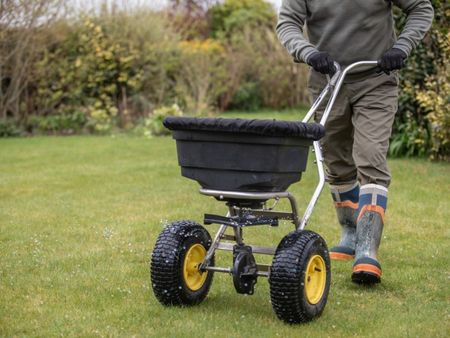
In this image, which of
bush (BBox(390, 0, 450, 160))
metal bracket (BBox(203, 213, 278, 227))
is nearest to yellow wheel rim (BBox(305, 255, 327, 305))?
metal bracket (BBox(203, 213, 278, 227))

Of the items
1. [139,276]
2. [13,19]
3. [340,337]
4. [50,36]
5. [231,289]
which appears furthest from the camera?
[50,36]

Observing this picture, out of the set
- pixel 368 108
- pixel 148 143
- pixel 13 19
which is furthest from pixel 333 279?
pixel 13 19

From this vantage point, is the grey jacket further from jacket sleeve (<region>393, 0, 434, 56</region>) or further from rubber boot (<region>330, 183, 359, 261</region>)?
rubber boot (<region>330, 183, 359, 261</region>)

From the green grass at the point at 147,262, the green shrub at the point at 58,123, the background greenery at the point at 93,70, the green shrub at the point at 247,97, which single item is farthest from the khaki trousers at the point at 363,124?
the green shrub at the point at 247,97

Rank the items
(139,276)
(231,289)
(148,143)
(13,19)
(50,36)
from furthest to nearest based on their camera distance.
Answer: (50,36) < (13,19) < (148,143) < (139,276) < (231,289)

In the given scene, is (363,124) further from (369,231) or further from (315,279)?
(315,279)

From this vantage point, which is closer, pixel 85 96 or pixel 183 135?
pixel 183 135

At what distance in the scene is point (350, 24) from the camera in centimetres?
483

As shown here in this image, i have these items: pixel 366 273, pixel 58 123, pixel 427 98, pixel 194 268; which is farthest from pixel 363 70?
pixel 58 123

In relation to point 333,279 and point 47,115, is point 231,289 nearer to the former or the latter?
point 333,279

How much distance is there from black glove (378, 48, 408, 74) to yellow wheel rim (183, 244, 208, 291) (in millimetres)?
1344

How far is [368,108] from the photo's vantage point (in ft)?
15.8

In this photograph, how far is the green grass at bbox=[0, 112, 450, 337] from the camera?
3.93m

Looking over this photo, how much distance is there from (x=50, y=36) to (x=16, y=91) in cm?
118
